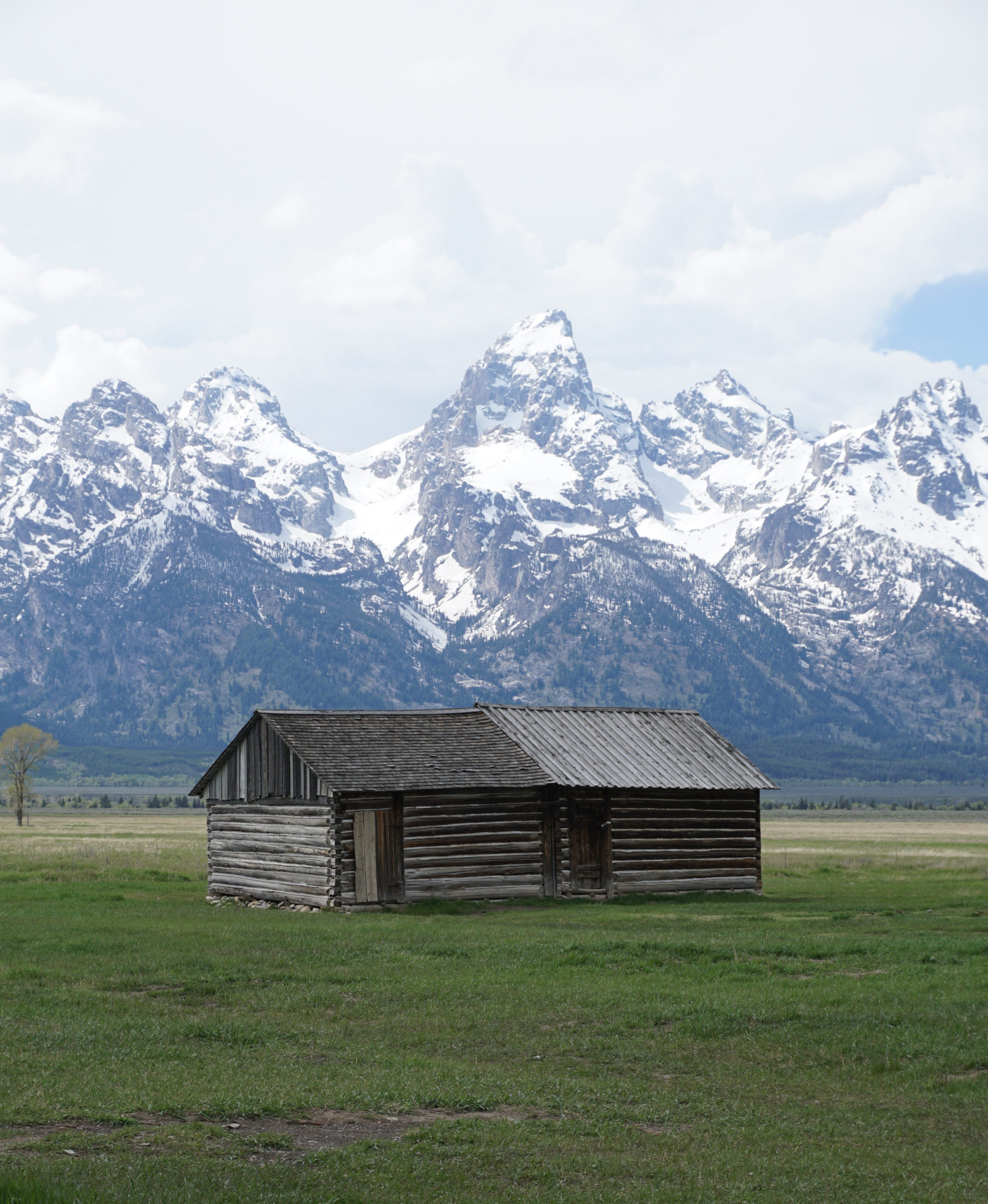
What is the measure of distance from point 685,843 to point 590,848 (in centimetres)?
380

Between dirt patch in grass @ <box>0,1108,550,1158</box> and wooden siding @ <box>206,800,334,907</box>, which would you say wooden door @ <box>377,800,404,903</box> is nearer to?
wooden siding @ <box>206,800,334,907</box>

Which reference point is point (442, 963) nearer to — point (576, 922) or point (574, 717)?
point (576, 922)

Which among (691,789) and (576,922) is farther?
(691,789)

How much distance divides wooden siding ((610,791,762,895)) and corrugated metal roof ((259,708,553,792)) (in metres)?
3.82

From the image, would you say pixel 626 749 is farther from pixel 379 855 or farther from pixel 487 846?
pixel 379 855

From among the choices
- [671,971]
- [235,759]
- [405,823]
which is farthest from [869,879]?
[671,971]

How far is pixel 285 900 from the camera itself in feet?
128

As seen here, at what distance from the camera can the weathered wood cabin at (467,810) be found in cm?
3775

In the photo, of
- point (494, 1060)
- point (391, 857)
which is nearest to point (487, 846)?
point (391, 857)

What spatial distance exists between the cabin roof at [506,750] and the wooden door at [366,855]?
2.83ft

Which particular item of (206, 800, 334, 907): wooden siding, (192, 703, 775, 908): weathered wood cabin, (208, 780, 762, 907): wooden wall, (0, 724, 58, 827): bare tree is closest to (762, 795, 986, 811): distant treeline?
(0, 724, 58, 827): bare tree

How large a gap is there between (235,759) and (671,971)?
76.6 ft

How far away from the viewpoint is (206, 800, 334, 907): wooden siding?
37.5 metres

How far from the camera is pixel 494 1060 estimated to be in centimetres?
1585
